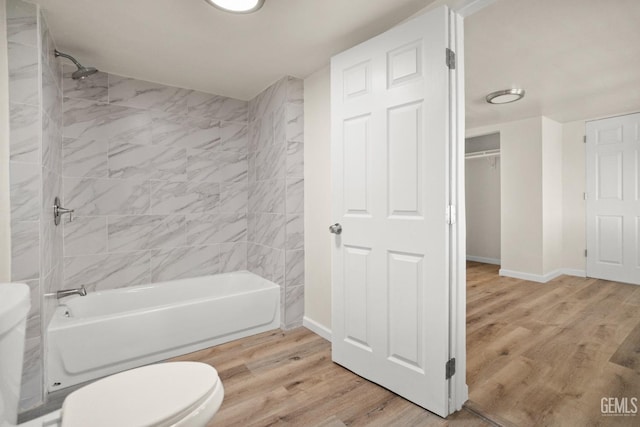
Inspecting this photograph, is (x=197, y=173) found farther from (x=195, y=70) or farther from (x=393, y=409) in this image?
(x=393, y=409)

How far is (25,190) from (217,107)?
6.27 feet

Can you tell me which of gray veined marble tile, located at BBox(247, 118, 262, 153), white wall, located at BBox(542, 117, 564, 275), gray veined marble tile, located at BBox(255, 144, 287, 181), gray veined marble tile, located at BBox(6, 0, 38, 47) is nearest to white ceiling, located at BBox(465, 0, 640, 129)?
white wall, located at BBox(542, 117, 564, 275)

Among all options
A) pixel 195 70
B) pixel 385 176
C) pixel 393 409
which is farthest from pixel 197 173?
pixel 393 409

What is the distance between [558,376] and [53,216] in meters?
3.49

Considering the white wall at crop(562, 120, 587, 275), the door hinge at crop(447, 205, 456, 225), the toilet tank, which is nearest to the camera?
the toilet tank

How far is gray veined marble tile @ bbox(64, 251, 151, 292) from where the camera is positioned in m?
2.63

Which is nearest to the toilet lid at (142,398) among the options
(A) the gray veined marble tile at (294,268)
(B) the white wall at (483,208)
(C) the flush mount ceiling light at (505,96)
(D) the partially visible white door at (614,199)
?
(A) the gray veined marble tile at (294,268)

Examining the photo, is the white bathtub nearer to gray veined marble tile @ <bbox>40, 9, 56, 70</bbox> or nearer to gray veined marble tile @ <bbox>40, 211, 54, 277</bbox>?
gray veined marble tile @ <bbox>40, 211, 54, 277</bbox>

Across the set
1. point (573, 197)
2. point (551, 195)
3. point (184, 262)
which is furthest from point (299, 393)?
point (573, 197)

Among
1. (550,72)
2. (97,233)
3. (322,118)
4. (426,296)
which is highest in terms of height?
(550,72)

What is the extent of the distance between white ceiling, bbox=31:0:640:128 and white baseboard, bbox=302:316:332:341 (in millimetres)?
2148

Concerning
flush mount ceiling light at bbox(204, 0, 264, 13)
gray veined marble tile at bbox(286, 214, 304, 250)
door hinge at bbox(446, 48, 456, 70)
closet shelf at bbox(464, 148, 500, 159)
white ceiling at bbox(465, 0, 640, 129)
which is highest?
white ceiling at bbox(465, 0, 640, 129)

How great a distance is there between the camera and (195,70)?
2682 millimetres

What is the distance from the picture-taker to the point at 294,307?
9.33 ft
